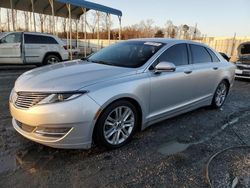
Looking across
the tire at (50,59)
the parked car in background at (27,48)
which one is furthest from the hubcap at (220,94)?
the parked car in background at (27,48)

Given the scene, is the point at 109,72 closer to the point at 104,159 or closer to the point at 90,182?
the point at 104,159

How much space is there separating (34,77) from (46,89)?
1.92ft

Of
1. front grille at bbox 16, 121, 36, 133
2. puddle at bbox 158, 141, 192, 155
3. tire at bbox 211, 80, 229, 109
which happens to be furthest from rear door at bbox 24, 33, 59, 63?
puddle at bbox 158, 141, 192, 155

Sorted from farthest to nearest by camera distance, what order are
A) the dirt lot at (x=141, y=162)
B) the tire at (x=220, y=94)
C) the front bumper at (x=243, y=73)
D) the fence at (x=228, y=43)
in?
the fence at (x=228, y=43) < the front bumper at (x=243, y=73) < the tire at (x=220, y=94) < the dirt lot at (x=141, y=162)

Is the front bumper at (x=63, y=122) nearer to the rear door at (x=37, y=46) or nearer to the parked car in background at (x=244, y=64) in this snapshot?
the rear door at (x=37, y=46)

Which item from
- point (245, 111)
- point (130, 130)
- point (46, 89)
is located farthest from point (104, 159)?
point (245, 111)

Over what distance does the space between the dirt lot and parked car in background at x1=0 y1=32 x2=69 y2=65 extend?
7.70 m

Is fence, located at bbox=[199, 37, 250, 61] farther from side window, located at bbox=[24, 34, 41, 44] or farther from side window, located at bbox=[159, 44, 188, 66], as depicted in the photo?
side window, located at bbox=[159, 44, 188, 66]

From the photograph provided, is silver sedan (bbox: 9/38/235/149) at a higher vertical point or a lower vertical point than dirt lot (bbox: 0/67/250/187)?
higher

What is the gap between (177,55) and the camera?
14.3 feet

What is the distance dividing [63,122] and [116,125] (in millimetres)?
829

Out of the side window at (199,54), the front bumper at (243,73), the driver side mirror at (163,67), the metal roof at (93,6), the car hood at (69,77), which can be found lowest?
the front bumper at (243,73)

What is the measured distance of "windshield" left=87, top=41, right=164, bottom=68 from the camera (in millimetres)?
3896

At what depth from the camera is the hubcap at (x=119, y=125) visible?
3.31 m
